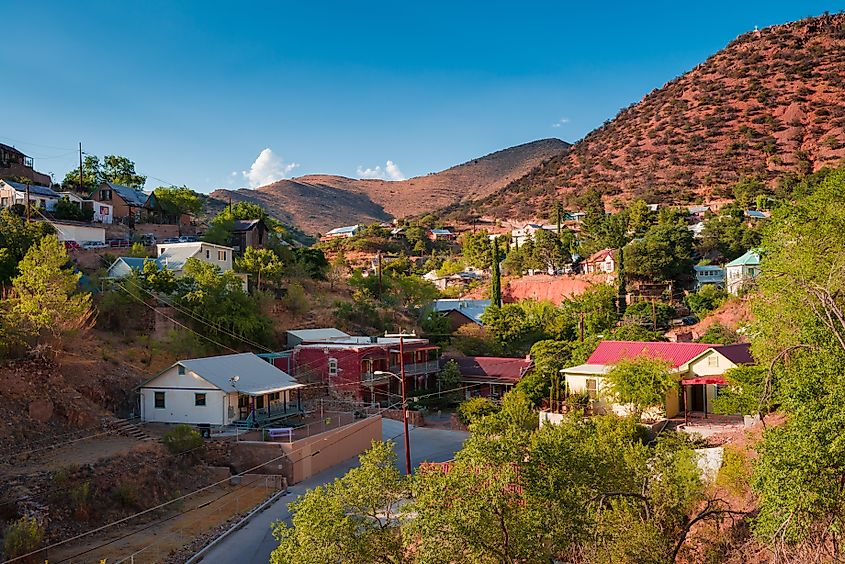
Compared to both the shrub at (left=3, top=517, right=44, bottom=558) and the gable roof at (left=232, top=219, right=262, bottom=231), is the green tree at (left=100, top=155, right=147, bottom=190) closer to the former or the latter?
the gable roof at (left=232, top=219, right=262, bottom=231)

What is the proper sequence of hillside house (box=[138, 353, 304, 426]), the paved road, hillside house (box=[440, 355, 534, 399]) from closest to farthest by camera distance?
the paved road
hillside house (box=[138, 353, 304, 426])
hillside house (box=[440, 355, 534, 399])

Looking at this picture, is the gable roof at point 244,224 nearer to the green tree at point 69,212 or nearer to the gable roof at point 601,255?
the green tree at point 69,212

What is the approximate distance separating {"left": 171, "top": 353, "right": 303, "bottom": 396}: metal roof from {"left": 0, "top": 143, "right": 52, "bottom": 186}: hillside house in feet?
130

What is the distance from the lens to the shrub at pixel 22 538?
17.8 m

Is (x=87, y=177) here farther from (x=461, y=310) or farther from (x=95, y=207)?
(x=461, y=310)

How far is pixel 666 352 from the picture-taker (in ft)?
111

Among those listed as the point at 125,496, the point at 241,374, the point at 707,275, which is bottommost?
the point at 125,496

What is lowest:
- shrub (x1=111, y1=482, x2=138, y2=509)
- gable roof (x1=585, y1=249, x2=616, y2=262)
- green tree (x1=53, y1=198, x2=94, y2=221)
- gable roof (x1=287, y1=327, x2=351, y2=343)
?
shrub (x1=111, y1=482, x2=138, y2=509)

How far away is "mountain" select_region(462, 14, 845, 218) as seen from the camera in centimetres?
10062

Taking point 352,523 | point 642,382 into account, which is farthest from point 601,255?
point 352,523

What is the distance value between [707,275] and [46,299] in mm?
51017

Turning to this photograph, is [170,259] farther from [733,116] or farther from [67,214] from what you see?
[733,116]

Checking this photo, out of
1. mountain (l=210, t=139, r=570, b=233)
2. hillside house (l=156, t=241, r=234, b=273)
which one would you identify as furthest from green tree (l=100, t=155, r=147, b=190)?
mountain (l=210, t=139, r=570, b=233)

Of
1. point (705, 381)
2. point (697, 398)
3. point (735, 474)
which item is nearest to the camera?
point (735, 474)
